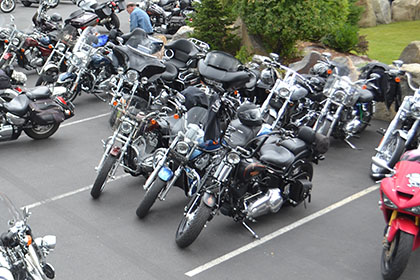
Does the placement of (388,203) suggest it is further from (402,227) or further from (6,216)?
(6,216)

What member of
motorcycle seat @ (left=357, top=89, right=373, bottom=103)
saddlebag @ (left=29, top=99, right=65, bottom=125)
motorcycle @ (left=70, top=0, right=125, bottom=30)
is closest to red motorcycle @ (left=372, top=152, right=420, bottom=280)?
motorcycle seat @ (left=357, top=89, right=373, bottom=103)

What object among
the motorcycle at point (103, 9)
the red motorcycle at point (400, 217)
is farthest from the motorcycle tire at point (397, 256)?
the motorcycle at point (103, 9)

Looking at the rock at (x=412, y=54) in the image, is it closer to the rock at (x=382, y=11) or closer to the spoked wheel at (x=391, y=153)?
the spoked wheel at (x=391, y=153)

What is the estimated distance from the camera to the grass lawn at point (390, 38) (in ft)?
52.7

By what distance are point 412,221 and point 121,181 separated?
4404 millimetres

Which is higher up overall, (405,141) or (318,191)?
(405,141)

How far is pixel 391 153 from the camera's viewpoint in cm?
946

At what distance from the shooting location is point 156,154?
822 cm

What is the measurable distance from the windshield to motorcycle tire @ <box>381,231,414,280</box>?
3.78 m

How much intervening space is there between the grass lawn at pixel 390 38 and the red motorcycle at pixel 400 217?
924 centimetres

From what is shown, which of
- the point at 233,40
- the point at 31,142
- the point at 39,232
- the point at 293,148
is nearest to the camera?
the point at 39,232

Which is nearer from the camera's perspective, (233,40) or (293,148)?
(293,148)

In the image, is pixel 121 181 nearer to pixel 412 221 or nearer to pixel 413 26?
pixel 412 221

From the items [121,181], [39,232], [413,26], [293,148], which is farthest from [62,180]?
[413,26]
